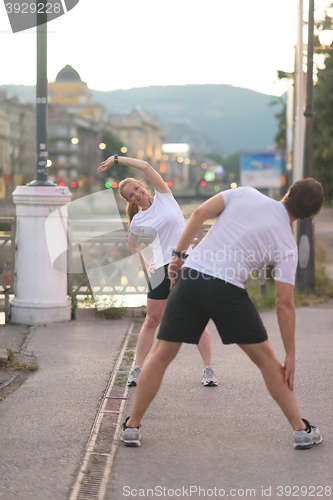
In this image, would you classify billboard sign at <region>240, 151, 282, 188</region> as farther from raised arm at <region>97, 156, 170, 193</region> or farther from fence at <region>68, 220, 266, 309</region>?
raised arm at <region>97, 156, 170, 193</region>

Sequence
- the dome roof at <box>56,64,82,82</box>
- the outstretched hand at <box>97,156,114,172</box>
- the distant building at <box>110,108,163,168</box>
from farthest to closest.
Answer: the distant building at <box>110,108,163,168</box>, the dome roof at <box>56,64,82,82</box>, the outstretched hand at <box>97,156,114,172</box>

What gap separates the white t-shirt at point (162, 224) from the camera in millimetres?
4949

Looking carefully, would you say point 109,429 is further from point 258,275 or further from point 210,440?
point 258,275

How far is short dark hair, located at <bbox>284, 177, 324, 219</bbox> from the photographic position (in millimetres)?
3605

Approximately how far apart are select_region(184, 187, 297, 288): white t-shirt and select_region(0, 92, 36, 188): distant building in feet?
226

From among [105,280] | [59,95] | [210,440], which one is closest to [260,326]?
[210,440]

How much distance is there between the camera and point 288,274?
3.64 m

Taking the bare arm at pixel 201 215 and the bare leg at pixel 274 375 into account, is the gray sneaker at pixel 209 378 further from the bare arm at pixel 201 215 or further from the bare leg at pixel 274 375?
the bare arm at pixel 201 215

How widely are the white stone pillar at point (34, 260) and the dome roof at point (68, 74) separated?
157668 millimetres


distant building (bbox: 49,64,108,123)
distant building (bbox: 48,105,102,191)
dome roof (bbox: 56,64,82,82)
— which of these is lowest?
distant building (bbox: 48,105,102,191)

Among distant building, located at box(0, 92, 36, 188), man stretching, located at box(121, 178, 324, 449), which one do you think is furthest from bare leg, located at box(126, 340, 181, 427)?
distant building, located at box(0, 92, 36, 188)

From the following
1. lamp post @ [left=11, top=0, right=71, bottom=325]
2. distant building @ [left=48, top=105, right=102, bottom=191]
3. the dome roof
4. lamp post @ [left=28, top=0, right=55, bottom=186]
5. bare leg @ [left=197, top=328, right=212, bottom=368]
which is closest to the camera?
bare leg @ [left=197, top=328, right=212, bottom=368]

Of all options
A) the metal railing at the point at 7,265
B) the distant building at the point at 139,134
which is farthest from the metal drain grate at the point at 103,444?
the distant building at the point at 139,134

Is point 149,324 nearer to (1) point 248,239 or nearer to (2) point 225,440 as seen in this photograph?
(2) point 225,440
